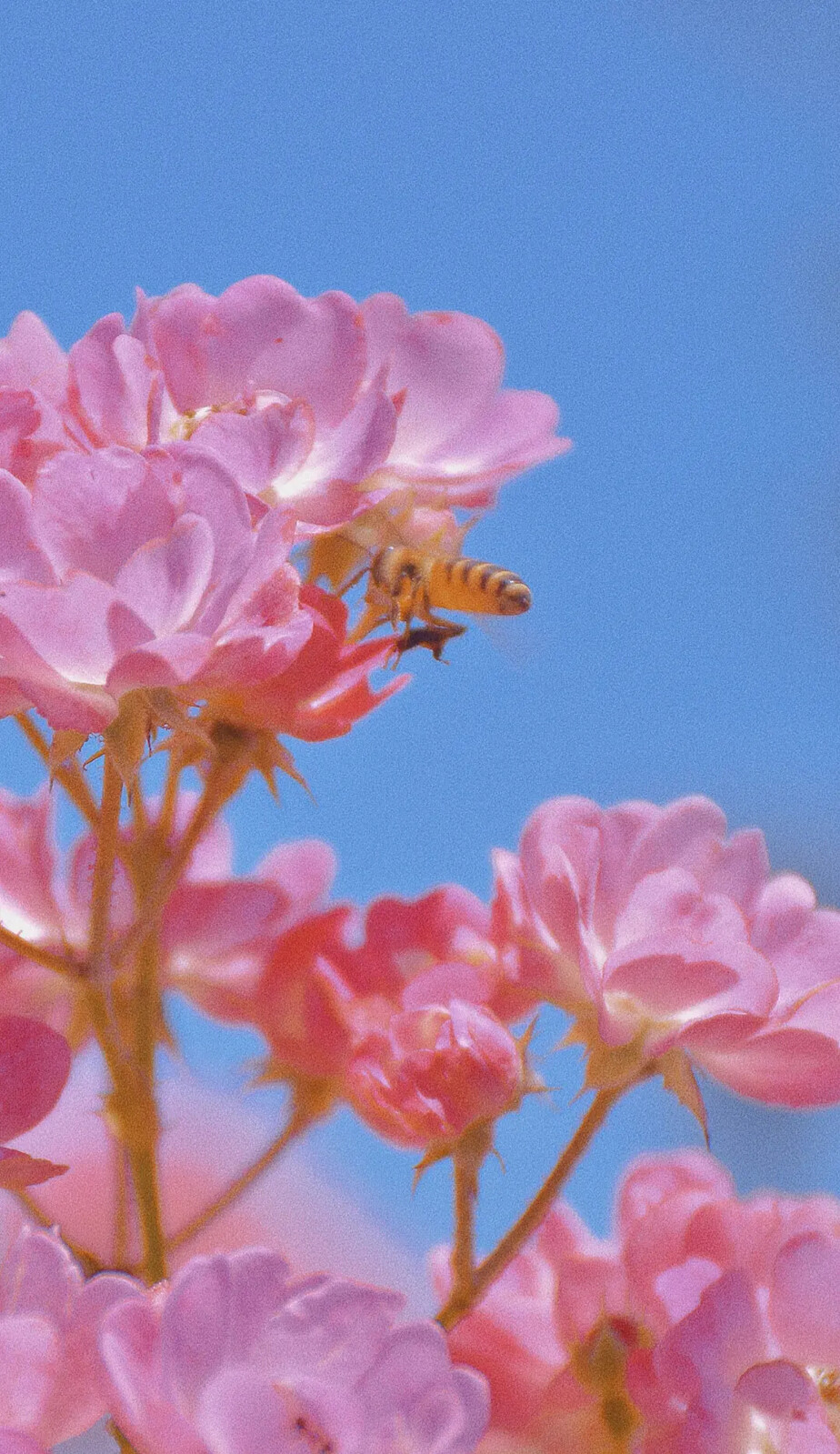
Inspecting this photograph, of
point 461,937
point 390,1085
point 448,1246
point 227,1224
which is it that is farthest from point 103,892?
point 227,1224

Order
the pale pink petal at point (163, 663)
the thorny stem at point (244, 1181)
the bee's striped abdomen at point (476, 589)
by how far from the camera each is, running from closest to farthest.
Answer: the pale pink petal at point (163, 663), the thorny stem at point (244, 1181), the bee's striped abdomen at point (476, 589)

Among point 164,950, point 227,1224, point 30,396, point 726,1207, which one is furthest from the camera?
point 227,1224

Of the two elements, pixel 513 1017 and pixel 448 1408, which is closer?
pixel 448 1408

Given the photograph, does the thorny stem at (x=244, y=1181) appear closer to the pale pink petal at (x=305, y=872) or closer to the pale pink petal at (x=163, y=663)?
the pale pink petal at (x=305, y=872)

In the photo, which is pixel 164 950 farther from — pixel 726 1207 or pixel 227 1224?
pixel 227 1224

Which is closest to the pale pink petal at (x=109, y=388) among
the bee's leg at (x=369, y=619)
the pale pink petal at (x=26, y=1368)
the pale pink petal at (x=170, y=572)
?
the pale pink petal at (x=170, y=572)

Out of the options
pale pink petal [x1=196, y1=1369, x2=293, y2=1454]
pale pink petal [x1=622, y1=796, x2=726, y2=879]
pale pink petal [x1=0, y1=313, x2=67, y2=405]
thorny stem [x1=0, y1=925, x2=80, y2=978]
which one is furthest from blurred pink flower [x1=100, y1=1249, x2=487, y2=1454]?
pale pink petal [x1=0, y1=313, x2=67, y2=405]

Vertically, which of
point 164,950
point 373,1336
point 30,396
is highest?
point 30,396
